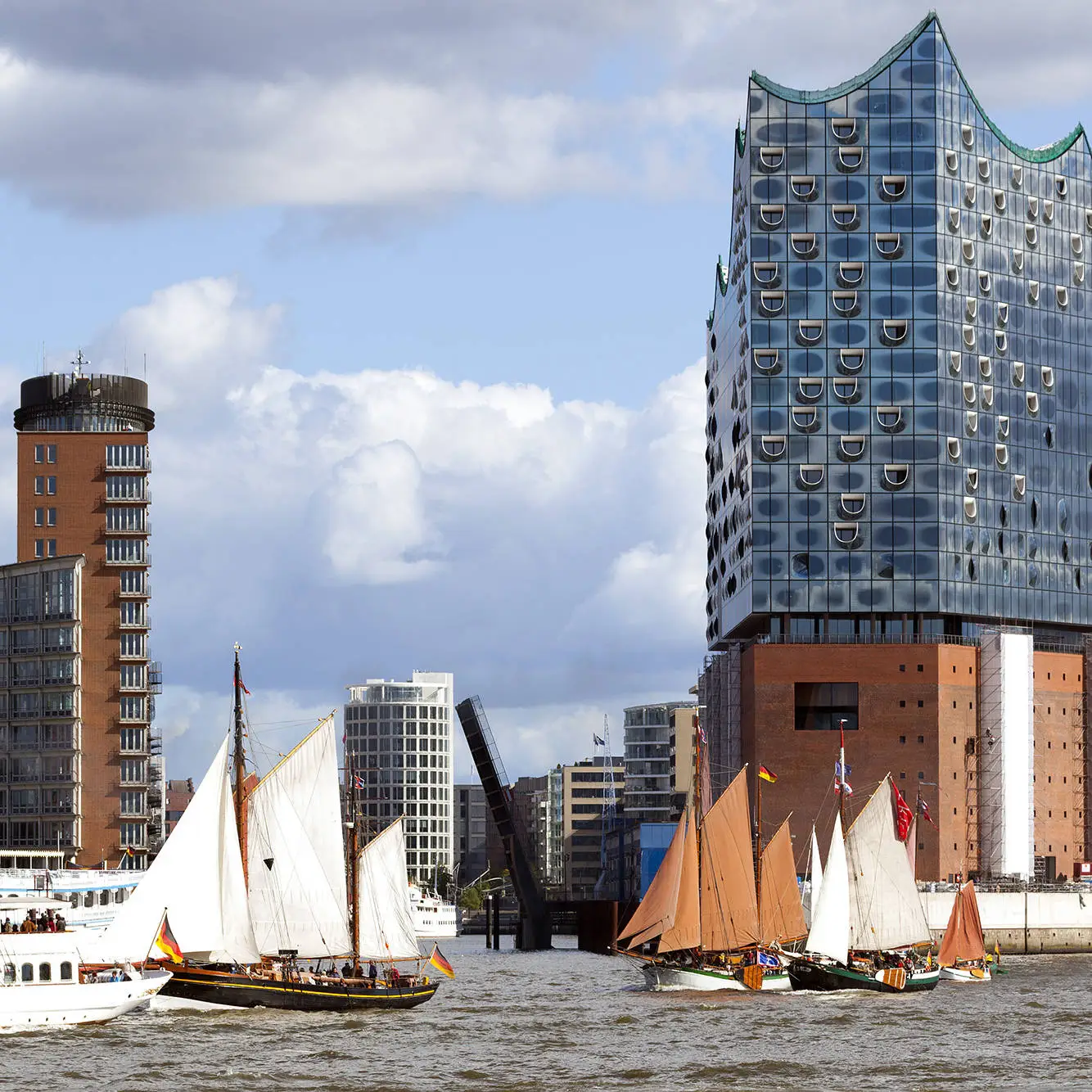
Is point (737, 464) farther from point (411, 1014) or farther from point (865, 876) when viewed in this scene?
point (411, 1014)

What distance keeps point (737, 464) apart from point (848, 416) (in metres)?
13.8

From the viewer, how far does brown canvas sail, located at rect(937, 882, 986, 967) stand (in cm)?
13850

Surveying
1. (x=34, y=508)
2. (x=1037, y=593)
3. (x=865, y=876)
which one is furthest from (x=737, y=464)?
(x=865, y=876)

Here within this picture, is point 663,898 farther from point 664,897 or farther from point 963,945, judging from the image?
point 963,945

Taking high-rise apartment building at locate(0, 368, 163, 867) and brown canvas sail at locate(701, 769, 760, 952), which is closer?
brown canvas sail at locate(701, 769, 760, 952)

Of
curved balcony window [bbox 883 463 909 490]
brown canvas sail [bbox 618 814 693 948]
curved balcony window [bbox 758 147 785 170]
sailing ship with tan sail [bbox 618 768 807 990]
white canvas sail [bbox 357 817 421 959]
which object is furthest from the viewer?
curved balcony window [bbox 758 147 785 170]

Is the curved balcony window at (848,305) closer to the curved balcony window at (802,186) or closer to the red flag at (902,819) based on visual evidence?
the curved balcony window at (802,186)

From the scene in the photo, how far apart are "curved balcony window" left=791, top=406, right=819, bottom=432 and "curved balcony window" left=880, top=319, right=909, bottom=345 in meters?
8.39

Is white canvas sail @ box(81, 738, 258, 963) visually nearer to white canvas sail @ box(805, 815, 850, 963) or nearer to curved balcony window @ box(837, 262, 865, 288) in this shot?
white canvas sail @ box(805, 815, 850, 963)

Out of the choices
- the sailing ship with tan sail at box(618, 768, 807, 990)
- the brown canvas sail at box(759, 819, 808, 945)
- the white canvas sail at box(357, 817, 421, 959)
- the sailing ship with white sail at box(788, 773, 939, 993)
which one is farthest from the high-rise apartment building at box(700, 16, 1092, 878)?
the white canvas sail at box(357, 817, 421, 959)

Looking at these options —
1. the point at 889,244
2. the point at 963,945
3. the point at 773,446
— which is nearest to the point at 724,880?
the point at 963,945

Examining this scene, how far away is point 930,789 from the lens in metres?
184

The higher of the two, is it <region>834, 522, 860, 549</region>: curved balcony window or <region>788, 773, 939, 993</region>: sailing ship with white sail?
<region>834, 522, 860, 549</region>: curved balcony window

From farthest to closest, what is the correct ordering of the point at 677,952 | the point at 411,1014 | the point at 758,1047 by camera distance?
the point at 677,952 < the point at 411,1014 < the point at 758,1047
